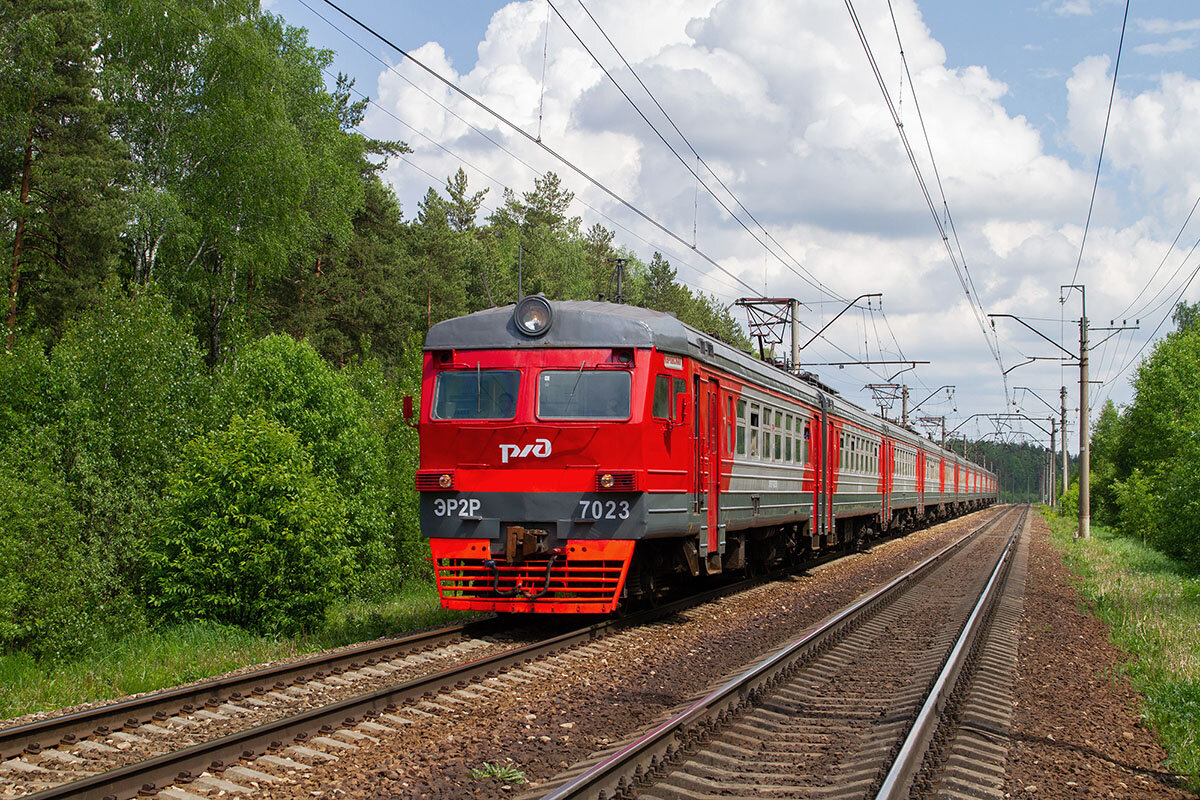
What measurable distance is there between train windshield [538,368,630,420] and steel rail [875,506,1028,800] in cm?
379

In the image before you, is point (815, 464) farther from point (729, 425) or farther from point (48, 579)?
point (48, 579)

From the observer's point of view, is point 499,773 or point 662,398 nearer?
point 499,773

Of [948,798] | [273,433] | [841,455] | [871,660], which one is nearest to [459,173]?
[841,455]

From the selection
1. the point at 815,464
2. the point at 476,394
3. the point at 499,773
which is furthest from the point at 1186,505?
the point at 499,773

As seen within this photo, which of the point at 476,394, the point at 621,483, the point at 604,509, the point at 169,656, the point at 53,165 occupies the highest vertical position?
the point at 53,165

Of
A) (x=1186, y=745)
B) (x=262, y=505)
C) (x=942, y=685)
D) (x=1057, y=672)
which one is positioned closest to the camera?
(x=1186, y=745)

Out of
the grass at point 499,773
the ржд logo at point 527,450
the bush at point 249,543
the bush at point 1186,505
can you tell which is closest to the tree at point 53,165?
the bush at point 249,543

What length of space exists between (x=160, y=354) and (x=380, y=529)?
4.75 meters

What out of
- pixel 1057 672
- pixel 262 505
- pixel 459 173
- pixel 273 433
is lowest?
pixel 1057 672

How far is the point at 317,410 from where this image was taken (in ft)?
59.5

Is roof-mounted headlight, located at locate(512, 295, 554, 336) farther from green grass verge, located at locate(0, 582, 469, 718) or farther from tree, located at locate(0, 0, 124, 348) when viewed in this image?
tree, located at locate(0, 0, 124, 348)

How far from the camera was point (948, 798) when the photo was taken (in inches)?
222

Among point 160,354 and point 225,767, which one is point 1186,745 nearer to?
point 225,767

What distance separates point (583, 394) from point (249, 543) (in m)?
4.59
